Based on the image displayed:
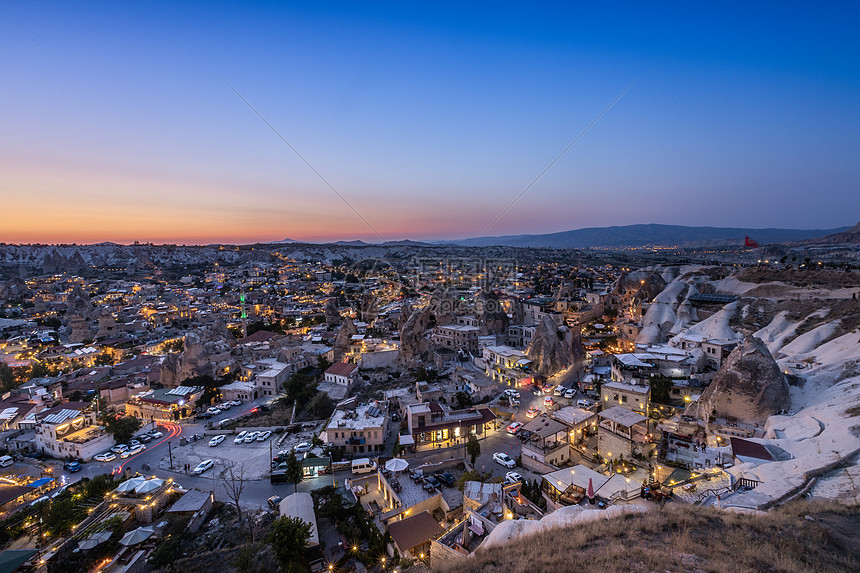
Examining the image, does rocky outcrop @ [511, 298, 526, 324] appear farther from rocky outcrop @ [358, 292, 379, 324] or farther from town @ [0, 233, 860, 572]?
rocky outcrop @ [358, 292, 379, 324]

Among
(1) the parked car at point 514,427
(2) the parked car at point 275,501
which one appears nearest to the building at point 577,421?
(1) the parked car at point 514,427

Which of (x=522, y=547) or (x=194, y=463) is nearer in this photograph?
(x=522, y=547)

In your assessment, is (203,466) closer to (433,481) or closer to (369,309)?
(433,481)

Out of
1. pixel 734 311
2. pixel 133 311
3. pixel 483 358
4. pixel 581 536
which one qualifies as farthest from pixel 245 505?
pixel 133 311

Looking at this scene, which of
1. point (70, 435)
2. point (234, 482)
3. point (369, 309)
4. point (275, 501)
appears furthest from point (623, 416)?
point (369, 309)

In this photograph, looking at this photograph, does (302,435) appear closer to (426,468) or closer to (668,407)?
(426,468)

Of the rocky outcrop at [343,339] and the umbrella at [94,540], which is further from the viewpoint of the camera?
the rocky outcrop at [343,339]

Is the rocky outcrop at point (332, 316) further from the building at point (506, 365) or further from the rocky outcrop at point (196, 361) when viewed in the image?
the building at point (506, 365)
